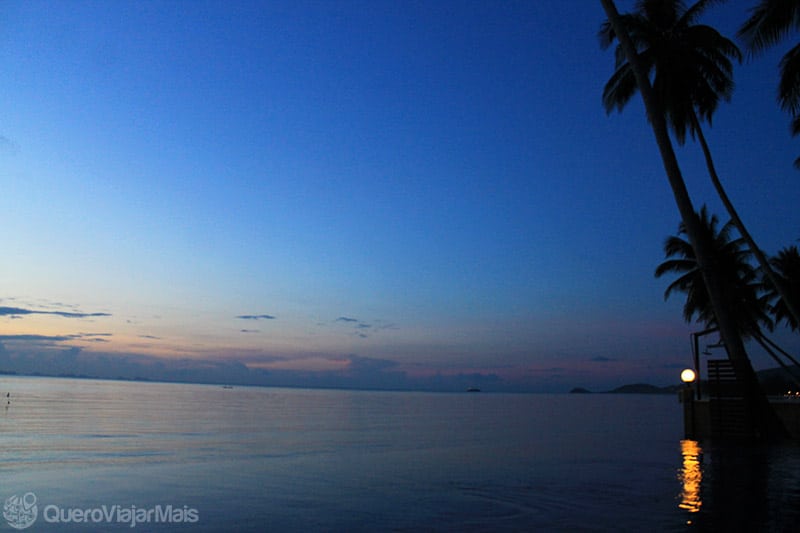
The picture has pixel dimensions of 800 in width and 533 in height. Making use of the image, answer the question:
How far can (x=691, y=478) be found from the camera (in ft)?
43.4

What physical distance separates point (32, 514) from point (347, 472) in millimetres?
7144

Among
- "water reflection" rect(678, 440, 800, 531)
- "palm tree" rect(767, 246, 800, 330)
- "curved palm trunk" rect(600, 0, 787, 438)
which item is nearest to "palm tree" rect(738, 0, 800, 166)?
"curved palm trunk" rect(600, 0, 787, 438)

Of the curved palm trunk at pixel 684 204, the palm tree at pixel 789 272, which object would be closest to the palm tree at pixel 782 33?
the curved palm trunk at pixel 684 204

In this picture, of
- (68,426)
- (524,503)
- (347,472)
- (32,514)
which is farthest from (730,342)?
(68,426)

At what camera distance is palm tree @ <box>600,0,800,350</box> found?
21438 mm

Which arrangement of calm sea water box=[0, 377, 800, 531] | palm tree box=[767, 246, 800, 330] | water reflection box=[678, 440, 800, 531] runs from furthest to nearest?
palm tree box=[767, 246, 800, 330] < calm sea water box=[0, 377, 800, 531] < water reflection box=[678, 440, 800, 531]

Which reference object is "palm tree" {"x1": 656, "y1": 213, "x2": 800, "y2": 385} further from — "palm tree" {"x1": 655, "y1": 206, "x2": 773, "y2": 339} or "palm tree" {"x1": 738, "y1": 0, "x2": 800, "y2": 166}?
"palm tree" {"x1": 738, "y1": 0, "x2": 800, "y2": 166}

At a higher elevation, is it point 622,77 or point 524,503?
point 622,77

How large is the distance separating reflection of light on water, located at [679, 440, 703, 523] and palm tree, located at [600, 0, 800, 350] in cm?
719

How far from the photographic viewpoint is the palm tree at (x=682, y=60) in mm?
21438

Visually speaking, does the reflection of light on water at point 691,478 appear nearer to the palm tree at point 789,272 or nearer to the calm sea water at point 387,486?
the calm sea water at point 387,486

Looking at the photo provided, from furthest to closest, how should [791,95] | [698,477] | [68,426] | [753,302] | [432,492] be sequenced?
[753,302], [68,426], [791,95], [698,477], [432,492]

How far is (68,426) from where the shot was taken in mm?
27516

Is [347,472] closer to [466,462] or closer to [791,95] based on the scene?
[466,462]
